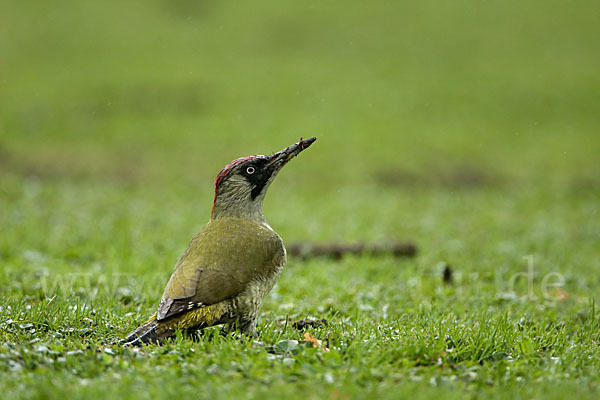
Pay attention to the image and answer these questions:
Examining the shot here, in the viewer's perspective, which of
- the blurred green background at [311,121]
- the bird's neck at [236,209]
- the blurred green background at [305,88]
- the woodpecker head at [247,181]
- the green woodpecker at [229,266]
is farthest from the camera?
the blurred green background at [305,88]

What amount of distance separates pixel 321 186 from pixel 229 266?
47.0 ft

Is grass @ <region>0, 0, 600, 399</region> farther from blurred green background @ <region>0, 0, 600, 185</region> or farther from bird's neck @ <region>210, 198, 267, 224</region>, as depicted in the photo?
bird's neck @ <region>210, 198, 267, 224</region>

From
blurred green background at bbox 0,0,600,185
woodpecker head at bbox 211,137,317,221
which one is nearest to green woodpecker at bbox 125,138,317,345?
woodpecker head at bbox 211,137,317,221

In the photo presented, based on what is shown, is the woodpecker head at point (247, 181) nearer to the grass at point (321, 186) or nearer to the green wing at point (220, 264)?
the green wing at point (220, 264)

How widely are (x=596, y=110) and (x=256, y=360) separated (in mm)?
26333

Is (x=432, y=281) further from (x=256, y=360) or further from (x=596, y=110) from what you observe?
(x=596, y=110)

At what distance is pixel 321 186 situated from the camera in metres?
19.5

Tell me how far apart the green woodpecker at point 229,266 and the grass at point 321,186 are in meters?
0.24

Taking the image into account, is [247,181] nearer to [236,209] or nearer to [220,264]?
[236,209]

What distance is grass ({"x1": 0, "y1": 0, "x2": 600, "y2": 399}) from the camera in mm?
4637

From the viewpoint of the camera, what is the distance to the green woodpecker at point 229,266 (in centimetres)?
496

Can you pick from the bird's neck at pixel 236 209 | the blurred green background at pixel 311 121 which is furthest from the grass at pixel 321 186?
the bird's neck at pixel 236 209

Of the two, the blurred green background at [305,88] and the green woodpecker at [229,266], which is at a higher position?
the blurred green background at [305,88]

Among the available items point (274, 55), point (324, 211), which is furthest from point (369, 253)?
point (274, 55)
